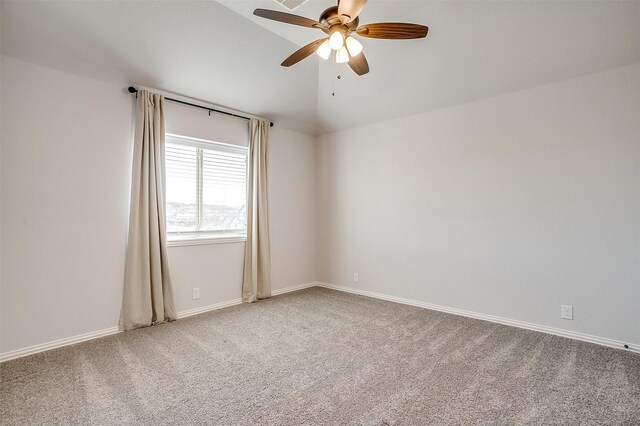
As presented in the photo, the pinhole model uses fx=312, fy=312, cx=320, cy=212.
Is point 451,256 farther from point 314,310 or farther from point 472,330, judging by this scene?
point 314,310

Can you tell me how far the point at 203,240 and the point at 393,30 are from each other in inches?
116

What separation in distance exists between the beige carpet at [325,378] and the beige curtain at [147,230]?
221mm

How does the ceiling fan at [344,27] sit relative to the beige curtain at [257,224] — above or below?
above

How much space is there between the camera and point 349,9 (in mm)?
1920

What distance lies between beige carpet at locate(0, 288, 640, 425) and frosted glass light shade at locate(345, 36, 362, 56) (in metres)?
2.35

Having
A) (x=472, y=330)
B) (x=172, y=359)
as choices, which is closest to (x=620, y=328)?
(x=472, y=330)

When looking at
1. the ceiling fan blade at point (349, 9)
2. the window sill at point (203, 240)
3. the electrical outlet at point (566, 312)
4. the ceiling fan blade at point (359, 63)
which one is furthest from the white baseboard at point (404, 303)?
the ceiling fan blade at point (349, 9)

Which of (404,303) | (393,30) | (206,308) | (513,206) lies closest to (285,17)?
(393,30)

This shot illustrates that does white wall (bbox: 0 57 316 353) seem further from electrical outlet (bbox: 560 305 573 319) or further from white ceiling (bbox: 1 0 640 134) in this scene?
electrical outlet (bbox: 560 305 573 319)

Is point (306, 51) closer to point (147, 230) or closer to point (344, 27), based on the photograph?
point (344, 27)

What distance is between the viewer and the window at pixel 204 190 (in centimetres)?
360

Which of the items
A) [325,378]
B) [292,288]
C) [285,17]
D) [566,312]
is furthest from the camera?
[292,288]

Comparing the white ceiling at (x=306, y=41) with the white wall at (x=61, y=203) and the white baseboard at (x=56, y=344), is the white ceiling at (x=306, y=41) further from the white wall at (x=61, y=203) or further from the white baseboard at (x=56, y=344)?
the white baseboard at (x=56, y=344)

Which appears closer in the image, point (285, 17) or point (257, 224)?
point (285, 17)
